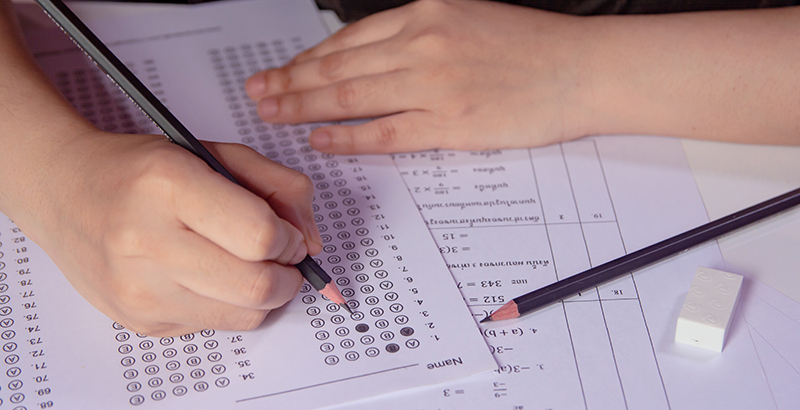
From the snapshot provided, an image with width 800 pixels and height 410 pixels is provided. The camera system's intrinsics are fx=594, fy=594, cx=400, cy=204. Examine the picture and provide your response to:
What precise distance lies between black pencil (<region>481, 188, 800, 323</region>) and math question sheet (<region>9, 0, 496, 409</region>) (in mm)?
46

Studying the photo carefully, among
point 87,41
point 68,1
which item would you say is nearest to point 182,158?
point 87,41

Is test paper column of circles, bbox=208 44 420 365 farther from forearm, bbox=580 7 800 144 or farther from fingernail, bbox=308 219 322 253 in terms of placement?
forearm, bbox=580 7 800 144

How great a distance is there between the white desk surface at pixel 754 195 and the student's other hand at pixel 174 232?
380 millimetres

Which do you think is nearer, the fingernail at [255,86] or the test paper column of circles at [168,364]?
the test paper column of circles at [168,364]

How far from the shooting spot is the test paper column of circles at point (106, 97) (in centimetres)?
65

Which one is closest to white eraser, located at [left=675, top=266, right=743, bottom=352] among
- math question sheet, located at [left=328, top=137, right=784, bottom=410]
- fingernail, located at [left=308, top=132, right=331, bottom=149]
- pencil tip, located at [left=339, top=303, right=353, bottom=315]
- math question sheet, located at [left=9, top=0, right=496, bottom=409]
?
math question sheet, located at [left=328, top=137, right=784, bottom=410]

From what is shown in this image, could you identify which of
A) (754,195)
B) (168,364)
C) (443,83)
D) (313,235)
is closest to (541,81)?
(443,83)

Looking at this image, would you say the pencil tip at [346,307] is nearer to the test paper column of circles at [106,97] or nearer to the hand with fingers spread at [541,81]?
the hand with fingers spread at [541,81]

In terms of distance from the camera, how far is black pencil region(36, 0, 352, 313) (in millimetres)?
449

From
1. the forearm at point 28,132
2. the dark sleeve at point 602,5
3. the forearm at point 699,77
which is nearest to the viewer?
the forearm at point 28,132

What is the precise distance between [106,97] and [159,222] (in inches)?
14.1

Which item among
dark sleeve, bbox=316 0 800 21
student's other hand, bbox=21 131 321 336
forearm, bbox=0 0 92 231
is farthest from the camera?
dark sleeve, bbox=316 0 800 21

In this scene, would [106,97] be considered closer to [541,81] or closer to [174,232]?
[174,232]

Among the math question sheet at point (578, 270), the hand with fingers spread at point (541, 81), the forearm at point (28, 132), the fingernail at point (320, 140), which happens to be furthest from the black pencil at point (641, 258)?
the forearm at point (28, 132)
